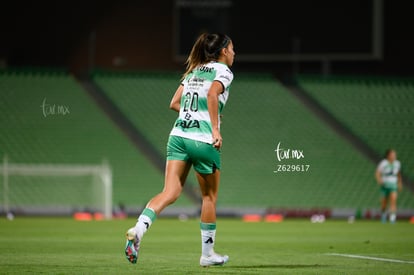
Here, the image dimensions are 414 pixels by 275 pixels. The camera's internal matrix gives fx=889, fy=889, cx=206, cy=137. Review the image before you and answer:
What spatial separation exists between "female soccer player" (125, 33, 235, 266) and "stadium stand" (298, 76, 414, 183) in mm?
20507

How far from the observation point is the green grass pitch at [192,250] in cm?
882

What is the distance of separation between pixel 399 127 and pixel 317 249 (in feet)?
59.4

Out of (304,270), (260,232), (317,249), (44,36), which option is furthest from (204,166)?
(44,36)

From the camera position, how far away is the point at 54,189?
83.7ft

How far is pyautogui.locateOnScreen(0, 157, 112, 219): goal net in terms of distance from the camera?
2469 cm

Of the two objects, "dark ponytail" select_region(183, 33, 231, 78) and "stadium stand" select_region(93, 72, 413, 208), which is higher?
"dark ponytail" select_region(183, 33, 231, 78)

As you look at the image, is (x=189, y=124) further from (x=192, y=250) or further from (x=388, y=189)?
(x=388, y=189)

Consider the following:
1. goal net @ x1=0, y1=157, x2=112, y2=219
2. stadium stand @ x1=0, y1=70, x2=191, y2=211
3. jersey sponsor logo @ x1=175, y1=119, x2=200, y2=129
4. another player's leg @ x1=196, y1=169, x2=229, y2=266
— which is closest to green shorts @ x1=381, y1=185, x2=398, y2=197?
stadium stand @ x1=0, y1=70, x2=191, y2=211

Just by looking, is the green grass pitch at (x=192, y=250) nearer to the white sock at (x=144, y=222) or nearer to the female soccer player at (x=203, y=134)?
the white sock at (x=144, y=222)

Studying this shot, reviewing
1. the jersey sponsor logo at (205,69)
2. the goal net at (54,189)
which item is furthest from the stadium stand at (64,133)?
the jersey sponsor logo at (205,69)

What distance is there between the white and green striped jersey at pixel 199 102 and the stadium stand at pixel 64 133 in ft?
54.6

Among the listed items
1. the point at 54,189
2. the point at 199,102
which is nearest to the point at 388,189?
the point at 54,189

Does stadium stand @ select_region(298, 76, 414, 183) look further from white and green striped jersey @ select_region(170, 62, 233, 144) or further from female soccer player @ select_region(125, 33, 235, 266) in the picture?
white and green striped jersey @ select_region(170, 62, 233, 144)

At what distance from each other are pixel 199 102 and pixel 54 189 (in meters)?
17.4
